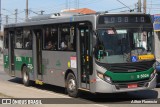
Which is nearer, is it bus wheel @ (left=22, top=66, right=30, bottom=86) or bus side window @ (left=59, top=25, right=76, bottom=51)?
bus side window @ (left=59, top=25, right=76, bottom=51)

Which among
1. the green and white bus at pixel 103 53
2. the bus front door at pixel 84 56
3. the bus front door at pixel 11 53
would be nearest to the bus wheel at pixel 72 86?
the green and white bus at pixel 103 53

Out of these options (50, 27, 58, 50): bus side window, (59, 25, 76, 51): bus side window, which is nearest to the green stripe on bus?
(59, 25, 76, 51): bus side window

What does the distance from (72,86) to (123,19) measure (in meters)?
3.04

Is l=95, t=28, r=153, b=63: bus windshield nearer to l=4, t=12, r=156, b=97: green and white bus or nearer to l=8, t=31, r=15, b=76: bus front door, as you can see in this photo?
l=4, t=12, r=156, b=97: green and white bus

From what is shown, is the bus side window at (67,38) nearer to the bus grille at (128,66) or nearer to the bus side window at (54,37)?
the bus side window at (54,37)

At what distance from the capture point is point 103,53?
12266 mm

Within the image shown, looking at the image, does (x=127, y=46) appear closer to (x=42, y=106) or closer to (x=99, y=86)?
(x=99, y=86)

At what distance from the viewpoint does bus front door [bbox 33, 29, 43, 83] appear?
16.7 m

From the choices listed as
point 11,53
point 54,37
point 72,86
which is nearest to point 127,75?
point 72,86

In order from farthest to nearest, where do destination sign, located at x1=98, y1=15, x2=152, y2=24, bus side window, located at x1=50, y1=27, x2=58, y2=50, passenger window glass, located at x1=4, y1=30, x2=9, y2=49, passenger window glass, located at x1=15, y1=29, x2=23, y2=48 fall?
passenger window glass, located at x1=4, y1=30, x2=9, y2=49 → passenger window glass, located at x1=15, y1=29, x2=23, y2=48 → bus side window, located at x1=50, y1=27, x2=58, y2=50 → destination sign, located at x1=98, y1=15, x2=152, y2=24

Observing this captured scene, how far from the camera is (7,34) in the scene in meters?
20.5

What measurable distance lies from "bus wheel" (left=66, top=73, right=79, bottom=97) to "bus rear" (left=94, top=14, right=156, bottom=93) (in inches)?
61.7

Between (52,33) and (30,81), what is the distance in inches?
150

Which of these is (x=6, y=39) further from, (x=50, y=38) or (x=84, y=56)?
(x=84, y=56)
